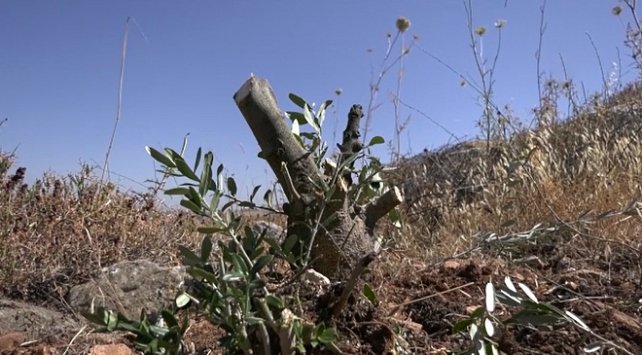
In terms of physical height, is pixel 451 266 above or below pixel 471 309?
above

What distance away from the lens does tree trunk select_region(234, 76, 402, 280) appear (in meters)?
1.47

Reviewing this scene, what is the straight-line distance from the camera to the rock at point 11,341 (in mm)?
1833

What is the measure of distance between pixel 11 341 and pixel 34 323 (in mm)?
220

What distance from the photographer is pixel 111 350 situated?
5.34ft

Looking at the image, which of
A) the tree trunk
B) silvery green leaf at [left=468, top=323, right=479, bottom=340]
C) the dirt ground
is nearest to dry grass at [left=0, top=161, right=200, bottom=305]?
the dirt ground

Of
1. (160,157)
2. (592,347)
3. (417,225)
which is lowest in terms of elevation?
(592,347)

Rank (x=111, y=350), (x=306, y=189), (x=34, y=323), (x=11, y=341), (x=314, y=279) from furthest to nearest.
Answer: (x=34, y=323), (x=11, y=341), (x=111, y=350), (x=306, y=189), (x=314, y=279)

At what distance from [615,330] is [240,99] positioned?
41.3 inches

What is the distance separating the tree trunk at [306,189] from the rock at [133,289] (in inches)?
31.3

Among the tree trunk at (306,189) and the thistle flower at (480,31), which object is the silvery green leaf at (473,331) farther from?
the thistle flower at (480,31)

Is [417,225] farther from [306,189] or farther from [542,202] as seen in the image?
[306,189]

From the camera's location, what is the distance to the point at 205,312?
3.57 feet

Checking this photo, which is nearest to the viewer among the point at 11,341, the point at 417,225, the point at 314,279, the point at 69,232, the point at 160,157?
the point at 160,157

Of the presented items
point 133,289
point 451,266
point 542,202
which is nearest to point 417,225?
point 542,202
